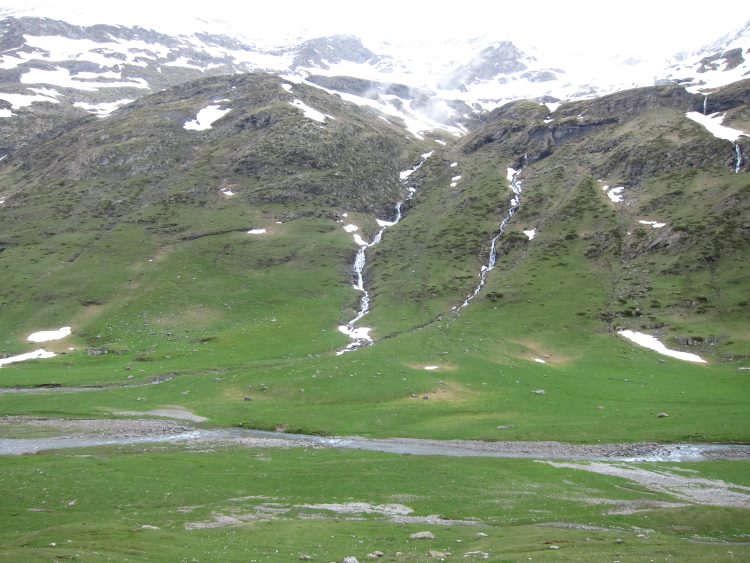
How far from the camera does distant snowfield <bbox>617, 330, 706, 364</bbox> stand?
100312 mm

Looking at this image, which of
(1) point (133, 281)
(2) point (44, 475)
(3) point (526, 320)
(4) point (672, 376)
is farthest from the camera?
(1) point (133, 281)

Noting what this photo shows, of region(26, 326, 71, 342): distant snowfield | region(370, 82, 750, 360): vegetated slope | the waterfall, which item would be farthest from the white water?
region(26, 326, 71, 342): distant snowfield

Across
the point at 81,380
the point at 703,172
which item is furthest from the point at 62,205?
the point at 703,172

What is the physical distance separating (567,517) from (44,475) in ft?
130

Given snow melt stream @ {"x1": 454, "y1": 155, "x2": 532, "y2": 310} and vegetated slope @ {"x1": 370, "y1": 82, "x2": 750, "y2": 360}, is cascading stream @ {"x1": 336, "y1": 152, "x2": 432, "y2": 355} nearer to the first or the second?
vegetated slope @ {"x1": 370, "y1": 82, "x2": 750, "y2": 360}

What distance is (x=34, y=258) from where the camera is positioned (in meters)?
157

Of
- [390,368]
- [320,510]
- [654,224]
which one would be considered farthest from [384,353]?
[654,224]

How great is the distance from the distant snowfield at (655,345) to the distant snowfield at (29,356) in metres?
113

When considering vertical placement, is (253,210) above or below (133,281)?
above

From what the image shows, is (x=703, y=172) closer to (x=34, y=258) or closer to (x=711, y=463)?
(x=711, y=463)

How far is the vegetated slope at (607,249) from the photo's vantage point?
391ft

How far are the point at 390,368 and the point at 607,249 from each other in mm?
Answer: 86012

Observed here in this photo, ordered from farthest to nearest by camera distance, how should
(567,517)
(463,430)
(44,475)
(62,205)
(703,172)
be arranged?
(62,205) → (703,172) → (463,430) → (44,475) → (567,517)

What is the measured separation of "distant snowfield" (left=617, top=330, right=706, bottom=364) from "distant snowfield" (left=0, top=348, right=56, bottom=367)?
113m
